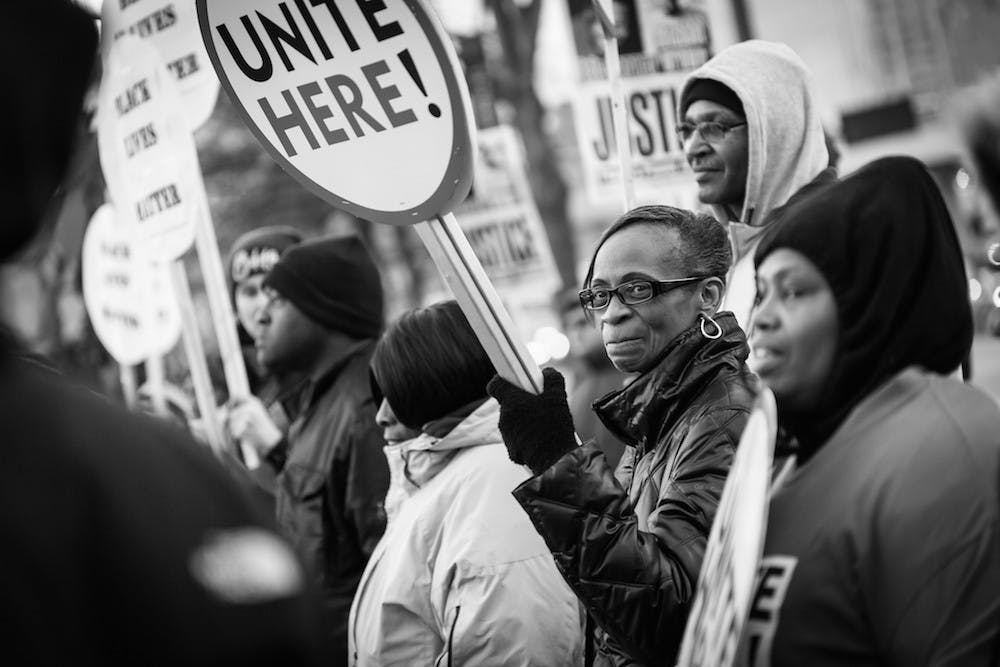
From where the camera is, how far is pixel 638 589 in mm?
2734

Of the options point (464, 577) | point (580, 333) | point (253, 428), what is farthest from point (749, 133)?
point (580, 333)

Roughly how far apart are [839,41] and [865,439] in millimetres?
33021

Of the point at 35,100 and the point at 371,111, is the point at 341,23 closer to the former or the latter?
the point at 371,111

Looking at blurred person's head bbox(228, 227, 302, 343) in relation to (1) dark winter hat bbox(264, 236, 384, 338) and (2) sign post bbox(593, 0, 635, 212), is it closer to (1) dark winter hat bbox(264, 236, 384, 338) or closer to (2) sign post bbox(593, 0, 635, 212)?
(1) dark winter hat bbox(264, 236, 384, 338)

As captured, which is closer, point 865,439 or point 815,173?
point 865,439

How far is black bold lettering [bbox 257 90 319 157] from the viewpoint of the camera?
10.2ft

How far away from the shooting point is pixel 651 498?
317cm

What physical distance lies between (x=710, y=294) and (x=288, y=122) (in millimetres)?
1214

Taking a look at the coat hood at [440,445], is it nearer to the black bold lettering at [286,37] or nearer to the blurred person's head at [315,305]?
the black bold lettering at [286,37]

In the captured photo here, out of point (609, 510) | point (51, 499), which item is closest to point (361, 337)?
point (609, 510)

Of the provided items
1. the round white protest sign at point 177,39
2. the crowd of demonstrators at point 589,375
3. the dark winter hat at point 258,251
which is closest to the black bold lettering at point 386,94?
the round white protest sign at point 177,39

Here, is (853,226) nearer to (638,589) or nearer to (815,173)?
(638,589)

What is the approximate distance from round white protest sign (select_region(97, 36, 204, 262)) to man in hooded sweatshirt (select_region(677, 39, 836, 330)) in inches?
95.5

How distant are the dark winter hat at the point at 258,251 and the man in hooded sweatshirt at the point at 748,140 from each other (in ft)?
9.84
